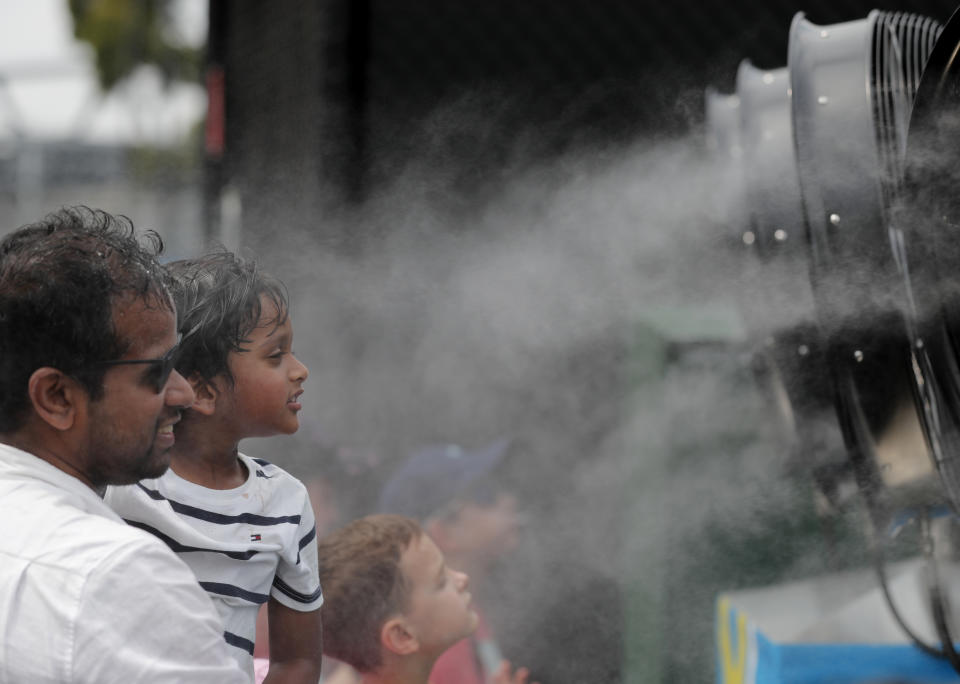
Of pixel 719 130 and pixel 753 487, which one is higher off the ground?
pixel 719 130

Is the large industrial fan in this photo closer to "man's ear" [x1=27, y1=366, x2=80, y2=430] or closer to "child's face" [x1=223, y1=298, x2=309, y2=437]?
"child's face" [x1=223, y1=298, x2=309, y2=437]

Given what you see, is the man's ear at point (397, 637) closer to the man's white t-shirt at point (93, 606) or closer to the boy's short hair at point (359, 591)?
the boy's short hair at point (359, 591)

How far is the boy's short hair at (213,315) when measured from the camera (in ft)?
5.11

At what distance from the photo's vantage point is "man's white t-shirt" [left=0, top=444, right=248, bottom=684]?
99 cm

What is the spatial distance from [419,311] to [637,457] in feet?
3.22

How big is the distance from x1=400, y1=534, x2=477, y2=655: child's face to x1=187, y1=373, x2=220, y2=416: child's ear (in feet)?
2.06

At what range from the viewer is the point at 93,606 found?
0.99 meters

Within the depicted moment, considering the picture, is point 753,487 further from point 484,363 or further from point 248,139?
point 248,139

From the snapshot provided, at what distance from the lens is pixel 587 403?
3.37 metres

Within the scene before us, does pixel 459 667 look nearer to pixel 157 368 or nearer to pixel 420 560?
pixel 420 560

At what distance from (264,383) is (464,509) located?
1.52 metres

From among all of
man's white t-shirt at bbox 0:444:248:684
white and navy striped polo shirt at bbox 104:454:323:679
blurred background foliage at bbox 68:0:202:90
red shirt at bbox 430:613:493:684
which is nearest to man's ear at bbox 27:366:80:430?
man's white t-shirt at bbox 0:444:248:684

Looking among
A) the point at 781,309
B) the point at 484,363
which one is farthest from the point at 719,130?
the point at 484,363

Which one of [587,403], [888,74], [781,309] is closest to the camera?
[888,74]
